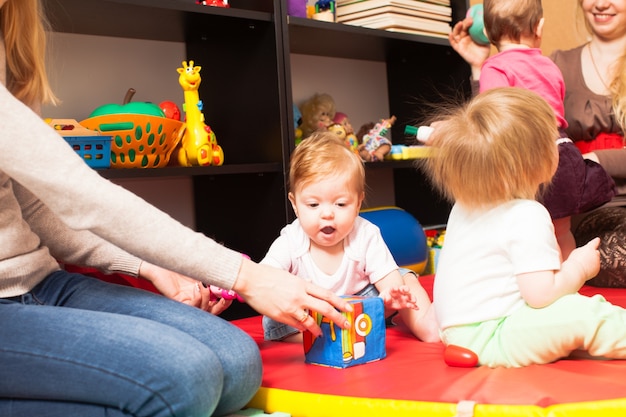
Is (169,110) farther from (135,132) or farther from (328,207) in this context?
Result: (328,207)

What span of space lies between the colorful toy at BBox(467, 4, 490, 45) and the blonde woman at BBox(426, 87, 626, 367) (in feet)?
3.66

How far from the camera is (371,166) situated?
239 cm

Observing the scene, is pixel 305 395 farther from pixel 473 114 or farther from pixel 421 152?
pixel 421 152

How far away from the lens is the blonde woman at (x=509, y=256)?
4.17 ft

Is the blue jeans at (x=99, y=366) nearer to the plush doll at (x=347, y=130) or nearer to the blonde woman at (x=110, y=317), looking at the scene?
the blonde woman at (x=110, y=317)

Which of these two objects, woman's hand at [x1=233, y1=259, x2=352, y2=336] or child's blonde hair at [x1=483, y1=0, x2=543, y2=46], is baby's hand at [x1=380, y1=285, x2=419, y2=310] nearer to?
woman's hand at [x1=233, y1=259, x2=352, y2=336]

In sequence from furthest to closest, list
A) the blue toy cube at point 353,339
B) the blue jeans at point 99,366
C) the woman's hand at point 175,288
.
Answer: the woman's hand at point 175,288 < the blue toy cube at point 353,339 < the blue jeans at point 99,366

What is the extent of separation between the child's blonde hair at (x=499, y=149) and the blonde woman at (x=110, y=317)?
1.06 ft

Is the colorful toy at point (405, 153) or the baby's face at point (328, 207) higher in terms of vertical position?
the colorful toy at point (405, 153)

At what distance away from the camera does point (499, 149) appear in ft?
4.31

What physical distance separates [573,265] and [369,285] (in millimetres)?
Result: 509

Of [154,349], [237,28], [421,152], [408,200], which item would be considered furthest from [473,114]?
[408,200]

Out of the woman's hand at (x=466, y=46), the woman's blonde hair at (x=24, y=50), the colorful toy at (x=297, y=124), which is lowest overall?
the colorful toy at (x=297, y=124)

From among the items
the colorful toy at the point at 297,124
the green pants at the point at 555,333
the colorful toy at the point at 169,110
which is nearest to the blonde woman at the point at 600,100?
the colorful toy at the point at 297,124
